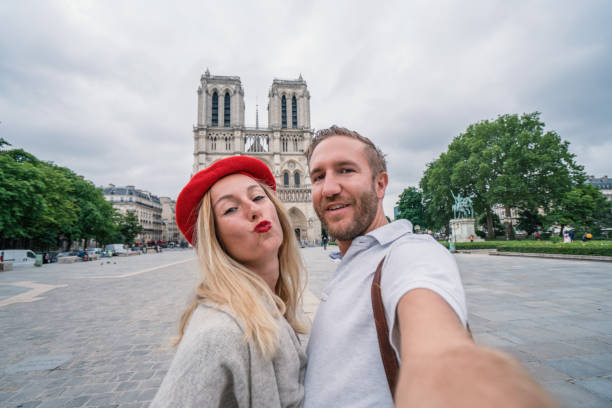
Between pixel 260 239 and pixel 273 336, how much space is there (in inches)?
19.1

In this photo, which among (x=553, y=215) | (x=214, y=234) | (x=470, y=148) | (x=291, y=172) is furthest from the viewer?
(x=291, y=172)

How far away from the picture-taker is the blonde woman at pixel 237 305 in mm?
828

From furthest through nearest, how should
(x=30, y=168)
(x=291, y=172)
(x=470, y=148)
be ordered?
1. (x=291, y=172)
2. (x=470, y=148)
3. (x=30, y=168)

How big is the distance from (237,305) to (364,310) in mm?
449

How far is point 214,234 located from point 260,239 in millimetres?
215

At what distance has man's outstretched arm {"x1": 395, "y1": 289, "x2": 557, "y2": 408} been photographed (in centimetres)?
32

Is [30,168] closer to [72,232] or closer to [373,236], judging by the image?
[72,232]

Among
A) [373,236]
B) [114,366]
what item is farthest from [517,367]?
[114,366]

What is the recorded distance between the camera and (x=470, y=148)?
25.2m

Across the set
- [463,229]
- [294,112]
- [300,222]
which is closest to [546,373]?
[463,229]

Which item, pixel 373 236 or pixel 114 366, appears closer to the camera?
pixel 373 236

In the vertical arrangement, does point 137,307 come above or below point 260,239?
below

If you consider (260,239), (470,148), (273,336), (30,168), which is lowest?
(273,336)

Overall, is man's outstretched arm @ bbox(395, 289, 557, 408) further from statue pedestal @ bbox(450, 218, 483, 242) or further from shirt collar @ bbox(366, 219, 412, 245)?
statue pedestal @ bbox(450, 218, 483, 242)
